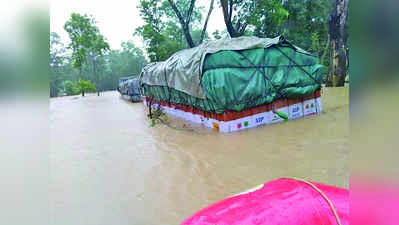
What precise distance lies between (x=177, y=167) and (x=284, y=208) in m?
2.81

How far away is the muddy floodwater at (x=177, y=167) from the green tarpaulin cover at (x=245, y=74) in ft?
2.82

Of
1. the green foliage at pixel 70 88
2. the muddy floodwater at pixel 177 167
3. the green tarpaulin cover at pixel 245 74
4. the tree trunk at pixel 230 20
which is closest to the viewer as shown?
the muddy floodwater at pixel 177 167

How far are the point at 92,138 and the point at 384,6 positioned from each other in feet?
23.7

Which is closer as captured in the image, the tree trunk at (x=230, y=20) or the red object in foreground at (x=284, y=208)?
the red object in foreground at (x=284, y=208)

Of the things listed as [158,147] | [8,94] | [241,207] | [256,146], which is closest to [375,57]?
[8,94]

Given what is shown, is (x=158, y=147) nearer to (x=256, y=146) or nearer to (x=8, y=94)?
(x=256, y=146)

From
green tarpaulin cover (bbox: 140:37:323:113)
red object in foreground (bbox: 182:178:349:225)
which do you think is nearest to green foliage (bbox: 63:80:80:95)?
green tarpaulin cover (bbox: 140:37:323:113)

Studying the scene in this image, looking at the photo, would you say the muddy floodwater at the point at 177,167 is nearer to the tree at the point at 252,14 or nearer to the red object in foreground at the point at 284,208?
the red object in foreground at the point at 284,208

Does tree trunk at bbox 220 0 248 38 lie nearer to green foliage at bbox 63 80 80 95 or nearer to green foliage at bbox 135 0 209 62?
green foliage at bbox 135 0 209 62

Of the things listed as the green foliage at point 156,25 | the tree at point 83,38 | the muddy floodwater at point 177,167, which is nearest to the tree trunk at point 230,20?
the green foliage at point 156,25

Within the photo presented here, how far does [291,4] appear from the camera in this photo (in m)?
14.6

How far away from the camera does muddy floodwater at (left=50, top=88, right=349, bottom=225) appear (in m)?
2.81

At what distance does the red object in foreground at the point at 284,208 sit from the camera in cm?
131

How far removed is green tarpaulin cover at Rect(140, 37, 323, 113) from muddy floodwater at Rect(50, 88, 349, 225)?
858 millimetres
